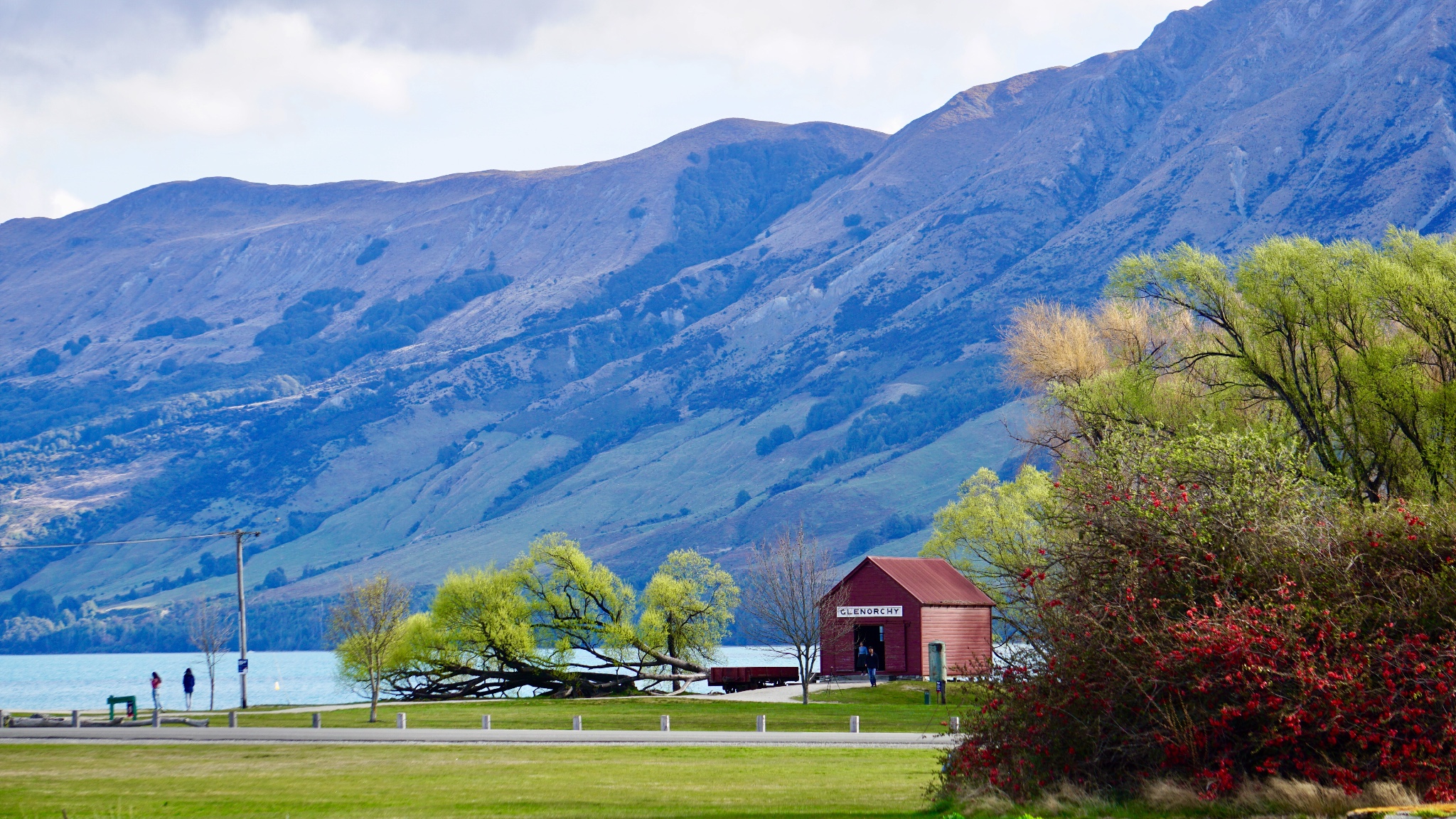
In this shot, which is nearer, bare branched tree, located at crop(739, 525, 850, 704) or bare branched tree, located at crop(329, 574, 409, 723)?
bare branched tree, located at crop(329, 574, 409, 723)

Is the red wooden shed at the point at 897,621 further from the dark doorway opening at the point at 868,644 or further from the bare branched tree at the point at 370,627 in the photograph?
the bare branched tree at the point at 370,627

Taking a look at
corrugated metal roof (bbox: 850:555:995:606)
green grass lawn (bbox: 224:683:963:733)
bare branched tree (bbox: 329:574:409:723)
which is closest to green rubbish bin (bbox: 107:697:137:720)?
green grass lawn (bbox: 224:683:963:733)

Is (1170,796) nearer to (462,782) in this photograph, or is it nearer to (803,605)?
(462,782)

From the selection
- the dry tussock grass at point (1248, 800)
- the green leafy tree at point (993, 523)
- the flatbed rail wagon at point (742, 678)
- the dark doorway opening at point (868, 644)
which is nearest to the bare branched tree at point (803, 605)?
the dark doorway opening at point (868, 644)

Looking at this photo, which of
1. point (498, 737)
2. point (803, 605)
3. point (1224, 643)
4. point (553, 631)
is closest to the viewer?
point (1224, 643)

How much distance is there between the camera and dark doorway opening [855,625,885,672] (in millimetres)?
69625

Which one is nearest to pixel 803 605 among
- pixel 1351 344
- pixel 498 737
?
pixel 498 737

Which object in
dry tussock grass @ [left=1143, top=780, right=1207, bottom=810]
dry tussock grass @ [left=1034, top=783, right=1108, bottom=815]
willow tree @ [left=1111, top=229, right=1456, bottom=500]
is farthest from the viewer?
willow tree @ [left=1111, top=229, right=1456, bottom=500]

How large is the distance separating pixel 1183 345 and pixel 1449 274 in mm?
10120

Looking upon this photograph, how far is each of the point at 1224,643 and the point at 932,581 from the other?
55826 millimetres

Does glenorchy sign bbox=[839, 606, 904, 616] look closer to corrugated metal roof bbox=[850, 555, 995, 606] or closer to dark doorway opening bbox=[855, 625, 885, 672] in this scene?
dark doorway opening bbox=[855, 625, 885, 672]

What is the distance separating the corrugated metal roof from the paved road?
2922cm

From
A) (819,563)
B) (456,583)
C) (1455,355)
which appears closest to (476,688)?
(456,583)

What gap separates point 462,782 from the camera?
85.4 ft
